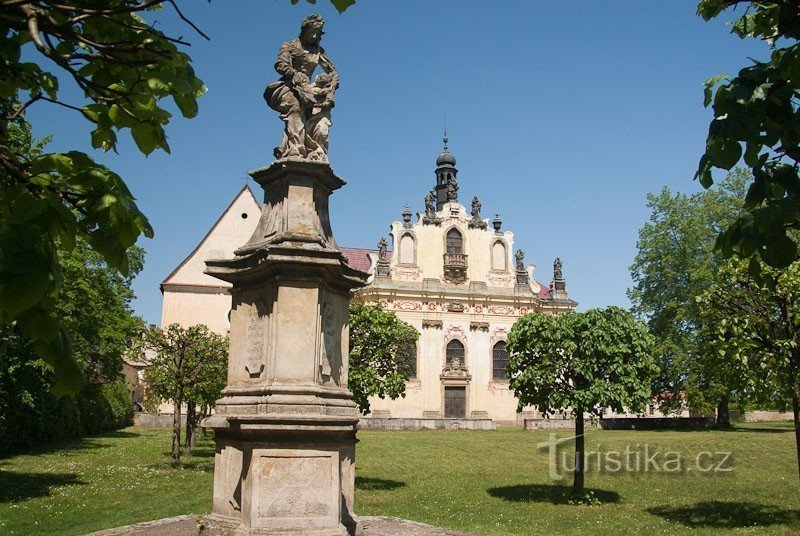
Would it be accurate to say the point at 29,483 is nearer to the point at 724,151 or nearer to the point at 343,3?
the point at 343,3

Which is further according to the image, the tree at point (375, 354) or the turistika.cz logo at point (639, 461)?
the turistika.cz logo at point (639, 461)

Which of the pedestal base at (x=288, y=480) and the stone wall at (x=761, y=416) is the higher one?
the pedestal base at (x=288, y=480)

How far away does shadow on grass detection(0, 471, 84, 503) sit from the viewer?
45.6 ft

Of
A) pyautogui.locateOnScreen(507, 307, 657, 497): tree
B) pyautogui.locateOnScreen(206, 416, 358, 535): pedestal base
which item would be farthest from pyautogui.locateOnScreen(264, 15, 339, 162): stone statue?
pyautogui.locateOnScreen(507, 307, 657, 497): tree

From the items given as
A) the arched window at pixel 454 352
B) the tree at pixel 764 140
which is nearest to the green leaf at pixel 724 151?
the tree at pixel 764 140

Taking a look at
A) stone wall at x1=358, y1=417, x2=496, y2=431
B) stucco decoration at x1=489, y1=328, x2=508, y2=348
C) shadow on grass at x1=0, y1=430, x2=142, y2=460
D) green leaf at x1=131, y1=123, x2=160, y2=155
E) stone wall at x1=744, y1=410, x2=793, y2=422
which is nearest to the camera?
green leaf at x1=131, y1=123, x2=160, y2=155

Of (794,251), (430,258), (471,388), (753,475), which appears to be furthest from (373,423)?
(794,251)

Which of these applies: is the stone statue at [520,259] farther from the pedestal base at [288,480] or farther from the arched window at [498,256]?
the pedestal base at [288,480]

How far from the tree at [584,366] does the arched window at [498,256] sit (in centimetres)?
3177

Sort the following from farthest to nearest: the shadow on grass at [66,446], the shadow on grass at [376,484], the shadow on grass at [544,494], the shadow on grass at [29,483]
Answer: the shadow on grass at [66,446]
the shadow on grass at [376,484]
the shadow on grass at [544,494]
the shadow on grass at [29,483]

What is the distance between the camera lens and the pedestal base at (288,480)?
7098 mm

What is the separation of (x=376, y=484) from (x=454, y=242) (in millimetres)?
31577

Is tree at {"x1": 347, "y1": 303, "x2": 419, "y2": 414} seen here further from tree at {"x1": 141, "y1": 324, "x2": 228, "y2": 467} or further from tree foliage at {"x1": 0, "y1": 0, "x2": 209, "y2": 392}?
tree foliage at {"x1": 0, "y1": 0, "x2": 209, "y2": 392}

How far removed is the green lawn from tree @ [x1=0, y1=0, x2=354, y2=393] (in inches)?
354
